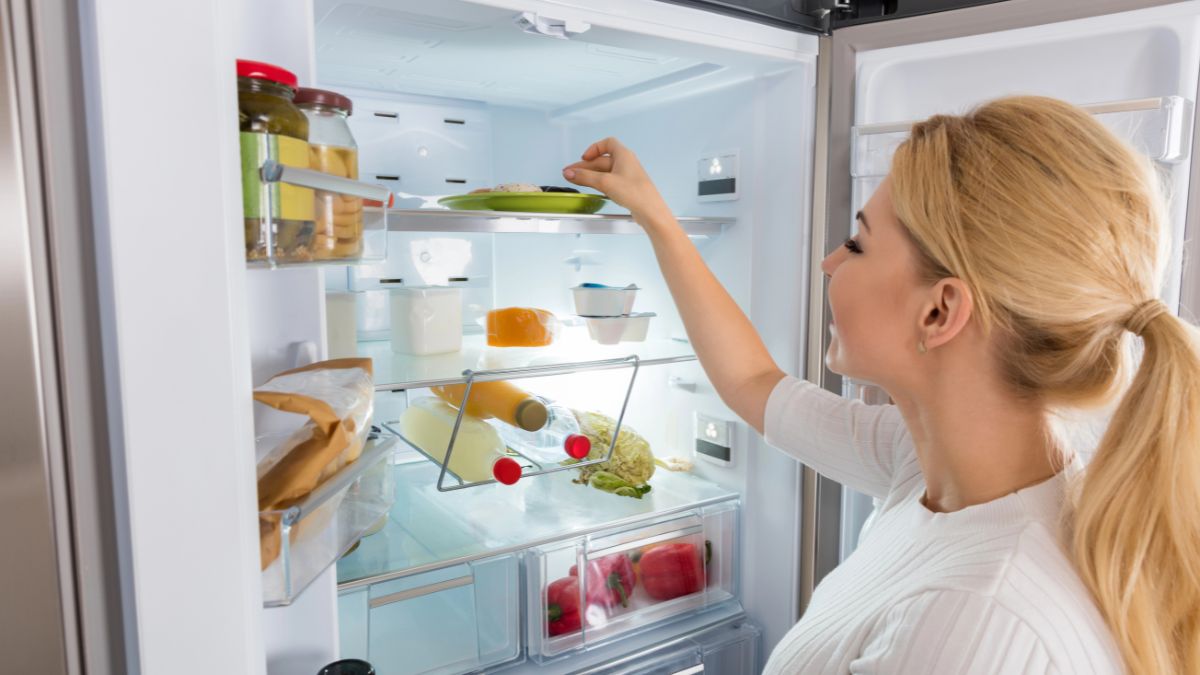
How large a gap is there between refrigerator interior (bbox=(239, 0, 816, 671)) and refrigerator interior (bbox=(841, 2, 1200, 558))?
0.11 metres

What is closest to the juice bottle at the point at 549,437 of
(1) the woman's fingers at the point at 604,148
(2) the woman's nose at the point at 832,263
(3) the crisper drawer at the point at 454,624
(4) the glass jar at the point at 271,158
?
(3) the crisper drawer at the point at 454,624

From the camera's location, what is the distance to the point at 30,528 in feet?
1.48

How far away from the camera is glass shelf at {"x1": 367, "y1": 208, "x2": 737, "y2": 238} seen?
106 centimetres

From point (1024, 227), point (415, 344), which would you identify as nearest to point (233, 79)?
point (1024, 227)

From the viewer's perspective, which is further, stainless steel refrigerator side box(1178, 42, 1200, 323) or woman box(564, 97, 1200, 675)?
stainless steel refrigerator side box(1178, 42, 1200, 323)

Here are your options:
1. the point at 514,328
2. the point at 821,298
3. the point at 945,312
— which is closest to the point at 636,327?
the point at 514,328

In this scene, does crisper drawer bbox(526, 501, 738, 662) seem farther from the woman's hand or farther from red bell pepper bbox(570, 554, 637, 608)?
the woman's hand

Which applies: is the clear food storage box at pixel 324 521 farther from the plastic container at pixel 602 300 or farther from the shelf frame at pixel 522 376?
the plastic container at pixel 602 300

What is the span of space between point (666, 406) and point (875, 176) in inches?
26.5

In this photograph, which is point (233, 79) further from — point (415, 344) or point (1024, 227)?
point (415, 344)

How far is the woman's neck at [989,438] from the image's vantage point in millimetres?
817

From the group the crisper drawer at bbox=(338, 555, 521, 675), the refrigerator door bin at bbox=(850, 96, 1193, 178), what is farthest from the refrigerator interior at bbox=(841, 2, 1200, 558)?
the crisper drawer at bbox=(338, 555, 521, 675)

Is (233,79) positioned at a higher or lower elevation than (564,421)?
higher

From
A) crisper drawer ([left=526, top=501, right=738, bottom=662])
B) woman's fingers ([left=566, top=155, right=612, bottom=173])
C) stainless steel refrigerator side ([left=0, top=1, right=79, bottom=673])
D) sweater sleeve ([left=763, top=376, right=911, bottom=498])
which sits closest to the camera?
stainless steel refrigerator side ([left=0, top=1, right=79, bottom=673])
